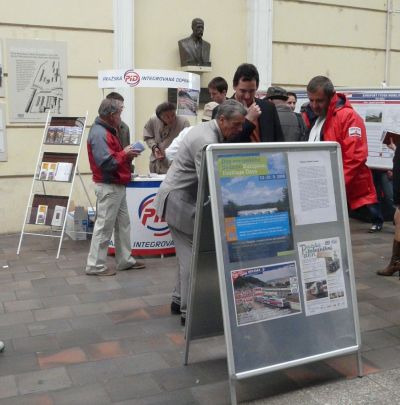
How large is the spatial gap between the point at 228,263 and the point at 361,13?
332 inches

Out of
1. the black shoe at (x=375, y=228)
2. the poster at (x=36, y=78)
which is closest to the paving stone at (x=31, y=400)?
the poster at (x=36, y=78)

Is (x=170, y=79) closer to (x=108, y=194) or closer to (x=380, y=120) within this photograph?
(x=108, y=194)

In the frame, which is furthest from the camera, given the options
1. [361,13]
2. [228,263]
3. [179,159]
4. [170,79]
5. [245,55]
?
[361,13]

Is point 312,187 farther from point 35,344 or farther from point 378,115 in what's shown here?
point 378,115

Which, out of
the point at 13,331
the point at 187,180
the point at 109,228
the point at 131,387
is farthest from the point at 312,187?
the point at 109,228

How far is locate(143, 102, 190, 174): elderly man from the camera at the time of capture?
7.03m

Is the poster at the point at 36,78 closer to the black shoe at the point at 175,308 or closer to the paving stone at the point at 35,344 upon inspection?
the black shoe at the point at 175,308

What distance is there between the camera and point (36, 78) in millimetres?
8250

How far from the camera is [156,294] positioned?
5668 mm

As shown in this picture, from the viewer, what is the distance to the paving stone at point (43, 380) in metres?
3.72

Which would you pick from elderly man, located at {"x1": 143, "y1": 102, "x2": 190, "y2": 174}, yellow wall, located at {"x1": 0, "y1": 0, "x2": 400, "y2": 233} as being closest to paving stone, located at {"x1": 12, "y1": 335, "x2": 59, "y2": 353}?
elderly man, located at {"x1": 143, "y1": 102, "x2": 190, "y2": 174}

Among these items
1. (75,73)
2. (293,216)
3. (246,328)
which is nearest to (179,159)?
(293,216)

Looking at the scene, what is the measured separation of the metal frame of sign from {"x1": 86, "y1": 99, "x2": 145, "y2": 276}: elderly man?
240 centimetres

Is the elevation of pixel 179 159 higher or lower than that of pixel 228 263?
higher
